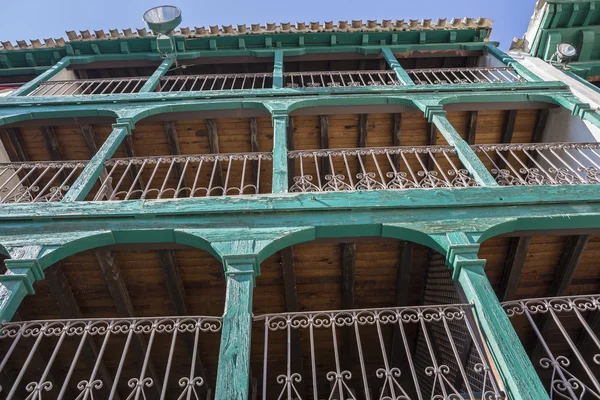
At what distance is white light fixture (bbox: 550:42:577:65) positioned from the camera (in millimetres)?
9000

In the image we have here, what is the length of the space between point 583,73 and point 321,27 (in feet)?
18.6

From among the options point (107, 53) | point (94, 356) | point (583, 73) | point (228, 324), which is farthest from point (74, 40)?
point (583, 73)

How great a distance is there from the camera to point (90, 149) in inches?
332

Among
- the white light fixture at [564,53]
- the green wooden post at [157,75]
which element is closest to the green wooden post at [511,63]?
the white light fixture at [564,53]

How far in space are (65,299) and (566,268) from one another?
6.74 metres

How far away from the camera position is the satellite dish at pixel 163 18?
30.6 feet

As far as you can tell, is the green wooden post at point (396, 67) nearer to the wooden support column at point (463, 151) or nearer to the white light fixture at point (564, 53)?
the wooden support column at point (463, 151)

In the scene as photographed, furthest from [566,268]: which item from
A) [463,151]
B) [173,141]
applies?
[173,141]

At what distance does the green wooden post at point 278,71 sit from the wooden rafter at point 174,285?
12.9ft

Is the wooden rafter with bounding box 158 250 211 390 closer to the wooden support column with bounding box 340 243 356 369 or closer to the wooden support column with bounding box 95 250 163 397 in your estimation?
the wooden support column with bounding box 95 250 163 397

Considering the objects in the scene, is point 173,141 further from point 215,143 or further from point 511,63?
point 511,63

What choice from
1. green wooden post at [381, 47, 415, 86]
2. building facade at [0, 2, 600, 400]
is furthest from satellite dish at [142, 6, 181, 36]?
green wooden post at [381, 47, 415, 86]

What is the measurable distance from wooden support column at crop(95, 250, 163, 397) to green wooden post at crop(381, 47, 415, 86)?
586 cm

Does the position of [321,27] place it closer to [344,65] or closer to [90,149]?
[344,65]
